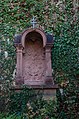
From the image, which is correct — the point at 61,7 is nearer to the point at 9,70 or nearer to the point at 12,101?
the point at 9,70

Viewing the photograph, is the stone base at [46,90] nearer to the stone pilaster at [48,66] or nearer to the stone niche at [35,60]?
the stone niche at [35,60]

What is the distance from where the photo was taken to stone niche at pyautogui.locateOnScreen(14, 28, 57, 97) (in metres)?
5.91

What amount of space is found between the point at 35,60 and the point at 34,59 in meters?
0.04

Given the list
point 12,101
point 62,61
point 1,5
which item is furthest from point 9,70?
point 1,5

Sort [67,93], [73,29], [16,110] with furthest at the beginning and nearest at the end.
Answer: [73,29] < [67,93] < [16,110]

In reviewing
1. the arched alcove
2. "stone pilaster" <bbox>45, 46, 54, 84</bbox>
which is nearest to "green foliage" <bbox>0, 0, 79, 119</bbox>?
the arched alcove

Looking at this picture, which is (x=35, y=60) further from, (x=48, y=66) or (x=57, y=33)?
(x=57, y=33)

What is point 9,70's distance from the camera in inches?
259

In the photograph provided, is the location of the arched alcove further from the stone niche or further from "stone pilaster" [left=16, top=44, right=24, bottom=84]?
"stone pilaster" [left=16, top=44, right=24, bottom=84]

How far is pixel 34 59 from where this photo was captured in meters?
6.47

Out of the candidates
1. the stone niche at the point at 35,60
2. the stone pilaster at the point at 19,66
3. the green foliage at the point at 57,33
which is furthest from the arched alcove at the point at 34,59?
the green foliage at the point at 57,33

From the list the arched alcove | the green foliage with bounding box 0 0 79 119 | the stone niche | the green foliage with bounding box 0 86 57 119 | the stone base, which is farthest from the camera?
the green foliage with bounding box 0 0 79 119

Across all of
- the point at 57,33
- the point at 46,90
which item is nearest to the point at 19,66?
the point at 46,90

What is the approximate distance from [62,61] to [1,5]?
2311mm
